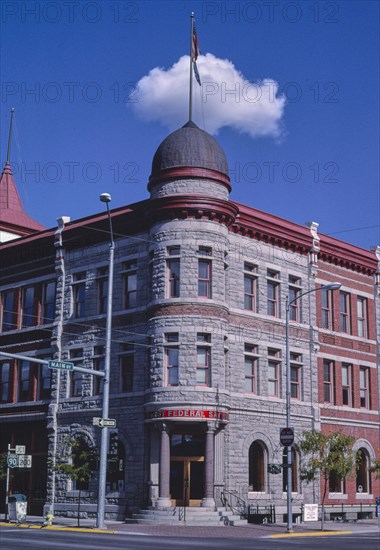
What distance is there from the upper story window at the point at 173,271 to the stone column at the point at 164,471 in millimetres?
6313

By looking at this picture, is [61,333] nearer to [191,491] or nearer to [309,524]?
[191,491]

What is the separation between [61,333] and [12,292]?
580 centimetres

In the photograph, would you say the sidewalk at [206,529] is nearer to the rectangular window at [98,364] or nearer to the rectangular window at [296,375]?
the rectangular window at [98,364]

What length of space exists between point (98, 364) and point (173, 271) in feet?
22.2

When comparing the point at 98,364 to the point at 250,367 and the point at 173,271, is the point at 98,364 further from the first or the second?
the point at 250,367

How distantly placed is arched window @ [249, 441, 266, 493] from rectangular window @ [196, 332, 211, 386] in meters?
A: 5.04

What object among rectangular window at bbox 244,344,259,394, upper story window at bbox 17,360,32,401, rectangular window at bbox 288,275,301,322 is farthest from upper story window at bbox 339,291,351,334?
upper story window at bbox 17,360,32,401

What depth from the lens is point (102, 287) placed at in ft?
139

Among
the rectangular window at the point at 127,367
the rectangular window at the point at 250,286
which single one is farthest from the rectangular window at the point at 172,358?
the rectangular window at the point at 250,286

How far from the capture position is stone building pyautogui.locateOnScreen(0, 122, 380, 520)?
37.3 m

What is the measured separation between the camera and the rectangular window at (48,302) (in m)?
44.7

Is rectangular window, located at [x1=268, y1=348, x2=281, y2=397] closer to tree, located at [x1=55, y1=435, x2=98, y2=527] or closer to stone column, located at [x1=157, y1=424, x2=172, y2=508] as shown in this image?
stone column, located at [x1=157, y1=424, x2=172, y2=508]

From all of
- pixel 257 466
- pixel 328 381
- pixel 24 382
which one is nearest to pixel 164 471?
pixel 257 466

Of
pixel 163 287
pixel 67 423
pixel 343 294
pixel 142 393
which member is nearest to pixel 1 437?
pixel 67 423
